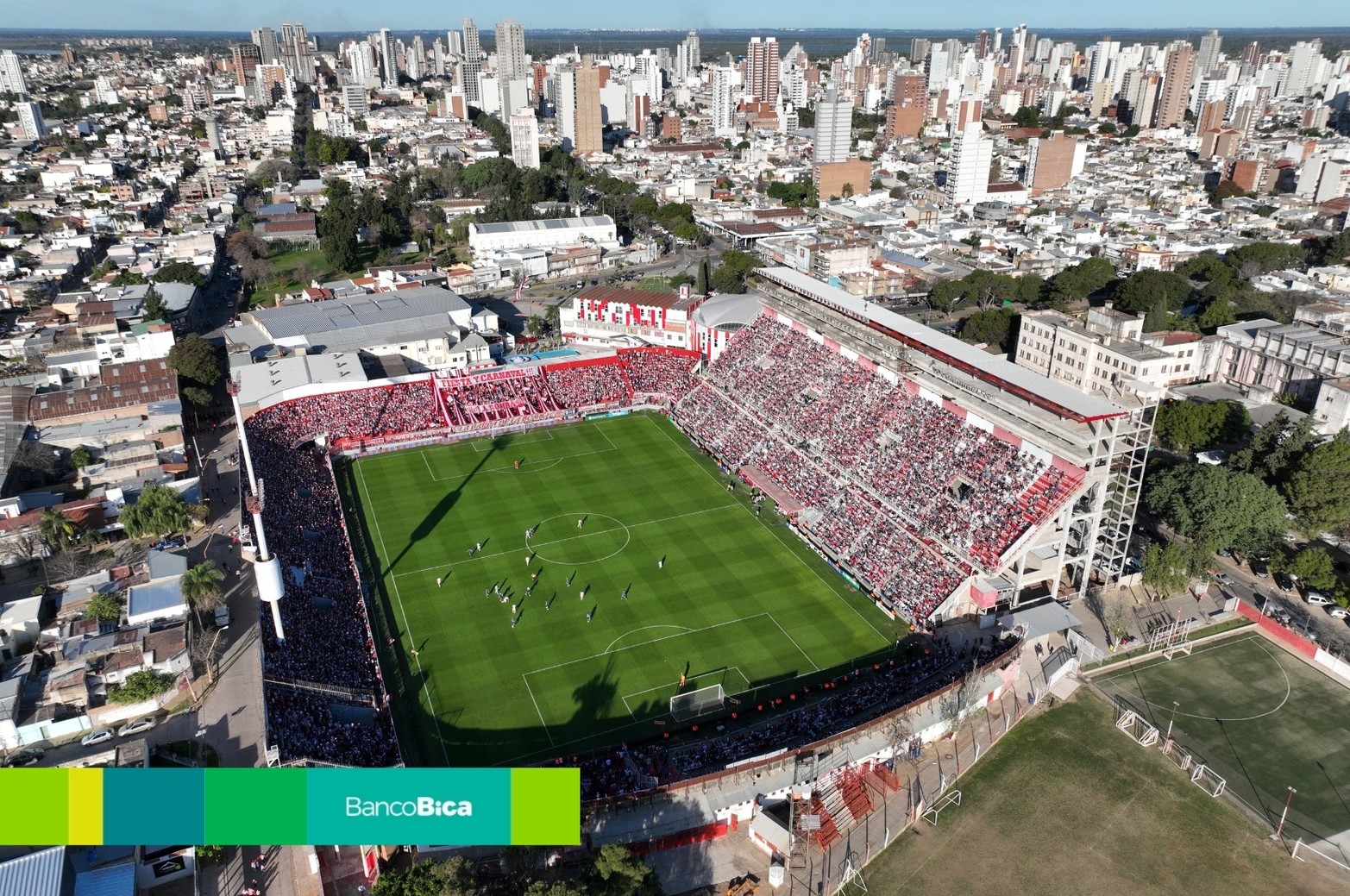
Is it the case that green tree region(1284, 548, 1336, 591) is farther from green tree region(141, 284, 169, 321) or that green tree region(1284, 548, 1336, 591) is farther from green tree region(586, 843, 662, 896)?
green tree region(141, 284, 169, 321)

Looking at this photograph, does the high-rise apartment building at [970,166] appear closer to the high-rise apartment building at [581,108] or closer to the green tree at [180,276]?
the high-rise apartment building at [581,108]

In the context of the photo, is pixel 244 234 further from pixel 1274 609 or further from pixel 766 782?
pixel 1274 609

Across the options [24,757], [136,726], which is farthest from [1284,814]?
[24,757]

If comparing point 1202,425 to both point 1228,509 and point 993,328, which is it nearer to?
point 1228,509

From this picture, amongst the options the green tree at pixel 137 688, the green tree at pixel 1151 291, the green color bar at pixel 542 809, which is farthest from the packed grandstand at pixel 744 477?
the green tree at pixel 1151 291

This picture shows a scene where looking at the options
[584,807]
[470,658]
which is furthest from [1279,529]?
[470,658]
